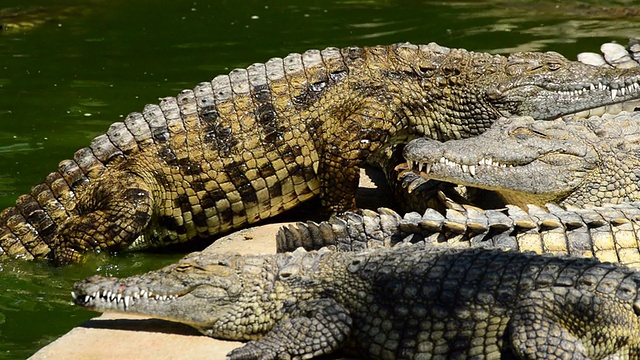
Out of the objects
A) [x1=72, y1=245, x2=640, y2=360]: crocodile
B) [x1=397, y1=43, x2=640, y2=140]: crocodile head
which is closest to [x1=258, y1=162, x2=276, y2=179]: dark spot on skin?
[x1=397, y1=43, x2=640, y2=140]: crocodile head

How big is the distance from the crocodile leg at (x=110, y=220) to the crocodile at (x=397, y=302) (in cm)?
161

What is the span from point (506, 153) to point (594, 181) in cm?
62

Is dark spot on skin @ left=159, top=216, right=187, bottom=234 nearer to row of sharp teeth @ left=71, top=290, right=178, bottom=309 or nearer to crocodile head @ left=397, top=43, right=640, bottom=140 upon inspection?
crocodile head @ left=397, top=43, right=640, bottom=140

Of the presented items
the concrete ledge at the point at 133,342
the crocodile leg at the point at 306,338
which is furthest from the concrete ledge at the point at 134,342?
the crocodile leg at the point at 306,338

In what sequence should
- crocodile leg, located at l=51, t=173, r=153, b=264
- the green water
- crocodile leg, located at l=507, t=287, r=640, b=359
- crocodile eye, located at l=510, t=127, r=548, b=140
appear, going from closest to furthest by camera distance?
crocodile leg, located at l=507, t=287, r=640, b=359, crocodile eye, located at l=510, t=127, r=548, b=140, crocodile leg, located at l=51, t=173, r=153, b=264, the green water

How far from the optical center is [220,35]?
12828mm

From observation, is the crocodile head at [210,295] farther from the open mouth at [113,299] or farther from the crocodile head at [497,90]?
the crocodile head at [497,90]

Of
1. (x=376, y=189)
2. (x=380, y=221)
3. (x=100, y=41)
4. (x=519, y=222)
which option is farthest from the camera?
(x=100, y=41)

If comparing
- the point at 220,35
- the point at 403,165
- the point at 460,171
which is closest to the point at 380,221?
the point at 460,171

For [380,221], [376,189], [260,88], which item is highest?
[260,88]

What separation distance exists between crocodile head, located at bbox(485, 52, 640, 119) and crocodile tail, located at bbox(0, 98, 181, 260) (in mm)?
2256

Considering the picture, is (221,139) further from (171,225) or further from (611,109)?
(611,109)

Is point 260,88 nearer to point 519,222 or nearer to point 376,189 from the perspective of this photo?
point 376,189

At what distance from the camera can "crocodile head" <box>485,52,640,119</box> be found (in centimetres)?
711
